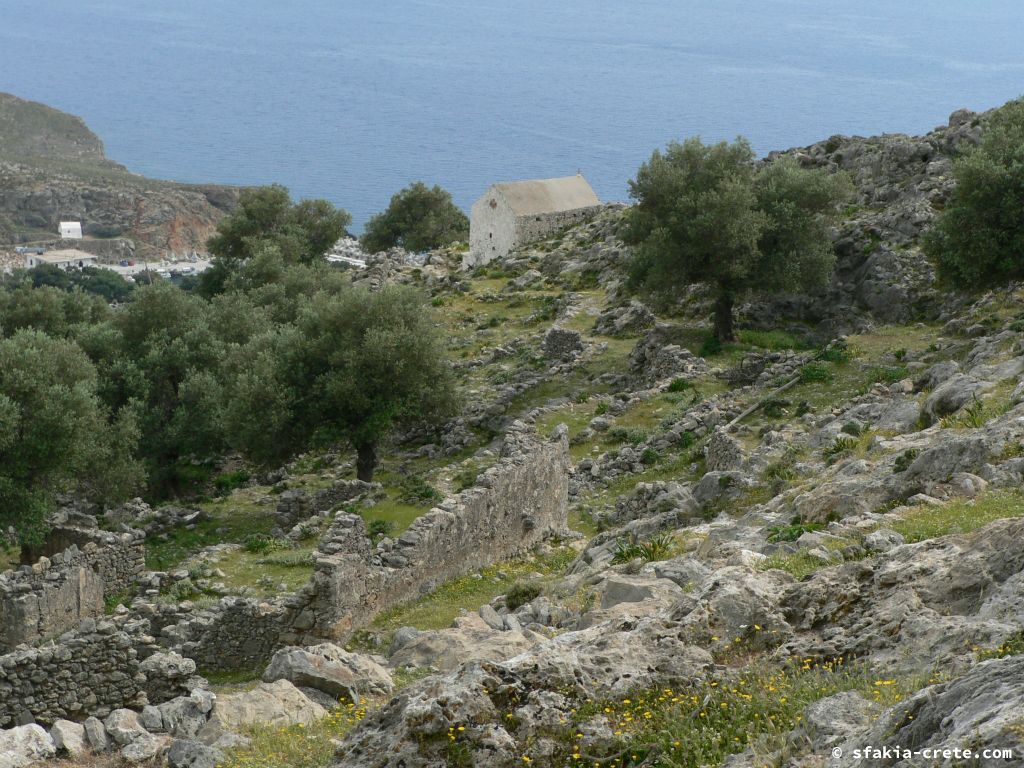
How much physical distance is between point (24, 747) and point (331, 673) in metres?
3.65

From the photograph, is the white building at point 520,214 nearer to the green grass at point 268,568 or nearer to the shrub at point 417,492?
the shrub at point 417,492

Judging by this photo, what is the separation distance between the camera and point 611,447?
107 feet

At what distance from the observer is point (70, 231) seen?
188125 millimetres

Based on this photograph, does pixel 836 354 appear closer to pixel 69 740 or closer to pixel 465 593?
pixel 465 593

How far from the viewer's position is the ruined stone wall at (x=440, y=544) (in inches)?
765

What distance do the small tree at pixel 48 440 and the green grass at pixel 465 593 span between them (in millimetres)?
11099

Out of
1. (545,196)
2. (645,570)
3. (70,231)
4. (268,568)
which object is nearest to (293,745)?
(645,570)

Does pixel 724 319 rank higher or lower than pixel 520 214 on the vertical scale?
lower

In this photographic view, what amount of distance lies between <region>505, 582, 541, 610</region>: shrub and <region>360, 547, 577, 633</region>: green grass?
70 centimetres

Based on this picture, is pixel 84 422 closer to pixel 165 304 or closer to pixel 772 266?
pixel 165 304

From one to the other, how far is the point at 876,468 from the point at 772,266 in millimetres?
21974

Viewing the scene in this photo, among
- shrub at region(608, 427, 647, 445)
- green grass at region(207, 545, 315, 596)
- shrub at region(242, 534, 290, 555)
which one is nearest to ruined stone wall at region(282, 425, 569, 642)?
green grass at region(207, 545, 315, 596)

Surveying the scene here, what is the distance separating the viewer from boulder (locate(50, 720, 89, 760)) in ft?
42.8

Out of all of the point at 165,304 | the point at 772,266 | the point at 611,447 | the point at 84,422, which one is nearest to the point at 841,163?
the point at 772,266
